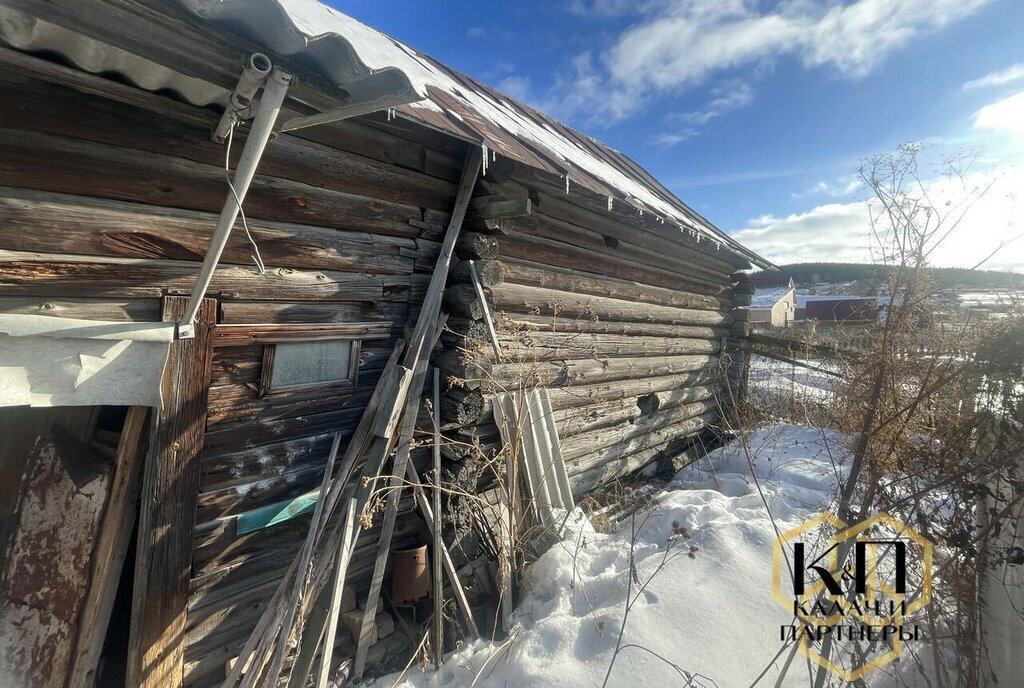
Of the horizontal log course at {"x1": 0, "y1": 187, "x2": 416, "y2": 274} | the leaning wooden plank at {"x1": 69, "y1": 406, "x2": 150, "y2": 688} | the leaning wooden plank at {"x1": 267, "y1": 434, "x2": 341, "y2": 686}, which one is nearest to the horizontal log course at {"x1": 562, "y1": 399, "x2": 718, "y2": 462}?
the leaning wooden plank at {"x1": 267, "y1": 434, "x2": 341, "y2": 686}

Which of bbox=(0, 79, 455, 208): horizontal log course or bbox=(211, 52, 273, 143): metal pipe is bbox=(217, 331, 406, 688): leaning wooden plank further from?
bbox=(211, 52, 273, 143): metal pipe

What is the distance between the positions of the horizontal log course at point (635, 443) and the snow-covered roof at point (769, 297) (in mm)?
20551

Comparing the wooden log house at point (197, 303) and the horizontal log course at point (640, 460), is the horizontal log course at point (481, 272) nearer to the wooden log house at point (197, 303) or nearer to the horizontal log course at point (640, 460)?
the wooden log house at point (197, 303)

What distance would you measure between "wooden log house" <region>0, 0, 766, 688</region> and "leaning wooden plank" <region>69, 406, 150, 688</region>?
0.01 m

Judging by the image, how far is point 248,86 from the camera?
1454 mm

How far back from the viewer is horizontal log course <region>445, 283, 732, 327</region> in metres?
3.40

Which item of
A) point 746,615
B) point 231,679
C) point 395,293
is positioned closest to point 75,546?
point 231,679

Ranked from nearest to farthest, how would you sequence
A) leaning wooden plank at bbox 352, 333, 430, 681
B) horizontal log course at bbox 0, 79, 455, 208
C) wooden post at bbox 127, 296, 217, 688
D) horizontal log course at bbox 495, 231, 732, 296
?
horizontal log course at bbox 0, 79, 455, 208, wooden post at bbox 127, 296, 217, 688, leaning wooden plank at bbox 352, 333, 430, 681, horizontal log course at bbox 495, 231, 732, 296

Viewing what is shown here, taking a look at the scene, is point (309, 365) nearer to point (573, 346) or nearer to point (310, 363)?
point (310, 363)

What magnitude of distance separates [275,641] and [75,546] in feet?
3.63

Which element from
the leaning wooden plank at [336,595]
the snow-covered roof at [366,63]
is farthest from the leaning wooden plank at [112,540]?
the snow-covered roof at [366,63]

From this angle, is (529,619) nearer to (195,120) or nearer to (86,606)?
(86,606)

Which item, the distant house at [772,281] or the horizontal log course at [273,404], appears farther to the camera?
the distant house at [772,281]

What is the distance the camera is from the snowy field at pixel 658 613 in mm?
2570
